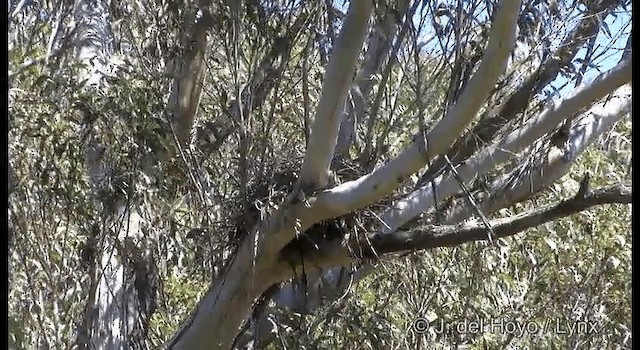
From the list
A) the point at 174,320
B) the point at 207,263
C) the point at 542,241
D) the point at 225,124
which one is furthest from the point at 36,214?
the point at 542,241

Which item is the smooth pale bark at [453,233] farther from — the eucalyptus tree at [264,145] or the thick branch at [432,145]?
the thick branch at [432,145]

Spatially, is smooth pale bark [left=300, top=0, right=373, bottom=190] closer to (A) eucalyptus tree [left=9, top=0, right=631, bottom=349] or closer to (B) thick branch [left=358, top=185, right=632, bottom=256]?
(A) eucalyptus tree [left=9, top=0, right=631, bottom=349]

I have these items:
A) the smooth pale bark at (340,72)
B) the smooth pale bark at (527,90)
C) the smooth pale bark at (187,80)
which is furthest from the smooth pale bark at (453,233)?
the smooth pale bark at (187,80)

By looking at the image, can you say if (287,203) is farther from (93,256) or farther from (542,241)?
(542,241)

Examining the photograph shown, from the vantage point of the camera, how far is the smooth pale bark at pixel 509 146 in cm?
204

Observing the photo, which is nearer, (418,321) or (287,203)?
(287,203)

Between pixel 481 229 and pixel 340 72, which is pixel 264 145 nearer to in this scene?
pixel 340 72

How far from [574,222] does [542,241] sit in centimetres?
13

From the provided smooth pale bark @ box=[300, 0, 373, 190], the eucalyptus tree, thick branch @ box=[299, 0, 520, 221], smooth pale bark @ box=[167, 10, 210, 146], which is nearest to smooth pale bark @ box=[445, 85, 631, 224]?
the eucalyptus tree

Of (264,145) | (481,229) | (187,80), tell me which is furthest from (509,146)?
(187,80)

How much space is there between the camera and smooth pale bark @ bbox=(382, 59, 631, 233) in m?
2.04

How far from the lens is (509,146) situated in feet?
7.83
